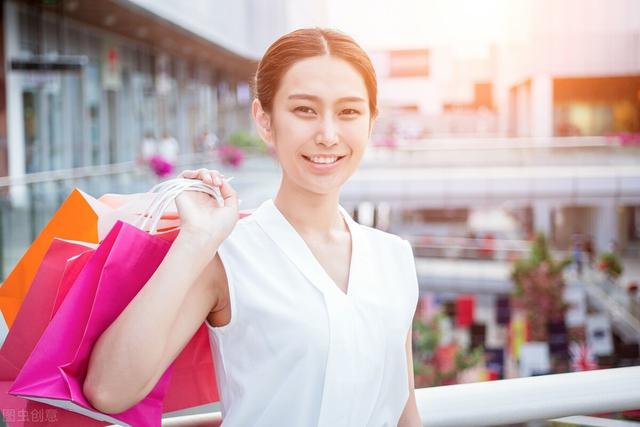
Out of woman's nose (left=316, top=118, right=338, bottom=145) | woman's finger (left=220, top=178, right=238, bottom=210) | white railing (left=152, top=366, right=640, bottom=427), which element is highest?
woman's nose (left=316, top=118, right=338, bottom=145)

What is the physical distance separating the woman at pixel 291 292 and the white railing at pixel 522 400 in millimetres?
84

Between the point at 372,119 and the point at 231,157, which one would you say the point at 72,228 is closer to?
the point at 372,119

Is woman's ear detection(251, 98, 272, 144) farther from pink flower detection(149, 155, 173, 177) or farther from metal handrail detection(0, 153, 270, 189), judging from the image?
pink flower detection(149, 155, 173, 177)

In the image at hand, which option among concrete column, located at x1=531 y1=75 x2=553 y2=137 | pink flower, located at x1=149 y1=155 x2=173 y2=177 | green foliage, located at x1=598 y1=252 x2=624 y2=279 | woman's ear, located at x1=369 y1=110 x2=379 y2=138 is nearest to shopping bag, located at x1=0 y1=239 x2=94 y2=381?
woman's ear, located at x1=369 y1=110 x2=379 y2=138

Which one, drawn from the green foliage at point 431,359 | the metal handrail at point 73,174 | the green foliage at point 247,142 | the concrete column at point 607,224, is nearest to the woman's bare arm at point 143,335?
the metal handrail at point 73,174

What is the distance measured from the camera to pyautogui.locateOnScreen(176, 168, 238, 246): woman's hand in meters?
1.38

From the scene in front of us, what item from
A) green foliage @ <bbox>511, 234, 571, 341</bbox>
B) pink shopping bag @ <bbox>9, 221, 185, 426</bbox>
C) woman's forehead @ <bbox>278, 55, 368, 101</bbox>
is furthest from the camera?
green foliage @ <bbox>511, 234, 571, 341</bbox>

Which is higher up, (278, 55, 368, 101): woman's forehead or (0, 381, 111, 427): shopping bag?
(278, 55, 368, 101): woman's forehead

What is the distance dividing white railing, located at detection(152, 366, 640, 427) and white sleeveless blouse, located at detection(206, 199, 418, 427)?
18 centimetres

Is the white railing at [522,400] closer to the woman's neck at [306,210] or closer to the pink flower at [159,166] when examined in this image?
the woman's neck at [306,210]

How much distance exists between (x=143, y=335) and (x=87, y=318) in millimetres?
100

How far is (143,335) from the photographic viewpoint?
1.31 m

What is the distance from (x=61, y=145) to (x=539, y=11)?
31.5 meters

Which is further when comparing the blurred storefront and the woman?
the blurred storefront
